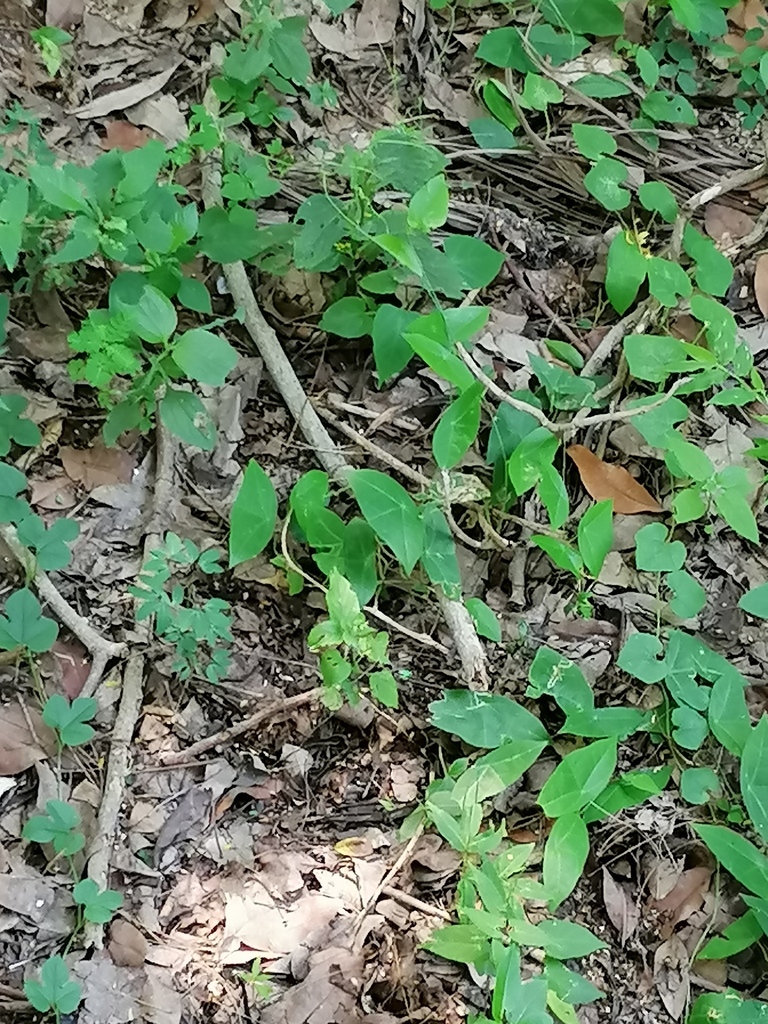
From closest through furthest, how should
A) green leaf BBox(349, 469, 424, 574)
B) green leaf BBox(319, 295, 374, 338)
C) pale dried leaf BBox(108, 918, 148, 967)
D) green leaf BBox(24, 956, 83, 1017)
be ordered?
green leaf BBox(24, 956, 83, 1017)
pale dried leaf BBox(108, 918, 148, 967)
green leaf BBox(349, 469, 424, 574)
green leaf BBox(319, 295, 374, 338)

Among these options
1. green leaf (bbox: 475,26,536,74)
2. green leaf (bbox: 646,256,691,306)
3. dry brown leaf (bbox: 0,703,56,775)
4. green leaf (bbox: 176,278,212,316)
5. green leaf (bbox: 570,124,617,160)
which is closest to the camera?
dry brown leaf (bbox: 0,703,56,775)

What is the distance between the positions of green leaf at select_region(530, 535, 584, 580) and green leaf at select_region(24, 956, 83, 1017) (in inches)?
42.3

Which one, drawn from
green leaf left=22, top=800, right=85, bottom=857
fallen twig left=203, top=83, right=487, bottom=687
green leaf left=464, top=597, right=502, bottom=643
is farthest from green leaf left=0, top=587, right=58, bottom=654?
green leaf left=464, top=597, right=502, bottom=643

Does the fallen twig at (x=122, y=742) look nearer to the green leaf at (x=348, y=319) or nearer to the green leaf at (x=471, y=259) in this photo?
the green leaf at (x=348, y=319)

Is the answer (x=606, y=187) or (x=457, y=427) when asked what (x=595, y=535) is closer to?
(x=457, y=427)

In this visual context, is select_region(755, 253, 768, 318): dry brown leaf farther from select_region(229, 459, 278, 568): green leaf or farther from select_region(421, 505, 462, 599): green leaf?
select_region(229, 459, 278, 568): green leaf

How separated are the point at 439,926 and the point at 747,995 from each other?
545mm

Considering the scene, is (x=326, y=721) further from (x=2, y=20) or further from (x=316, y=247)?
(x=2, y=20)

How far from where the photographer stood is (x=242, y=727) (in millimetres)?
1625

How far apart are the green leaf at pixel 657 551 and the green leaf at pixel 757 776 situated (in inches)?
13.0

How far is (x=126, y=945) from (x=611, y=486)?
4.10ft

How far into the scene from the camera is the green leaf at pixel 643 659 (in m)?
1.71

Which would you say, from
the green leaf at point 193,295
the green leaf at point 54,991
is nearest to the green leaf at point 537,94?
the green leaf at point 193,295

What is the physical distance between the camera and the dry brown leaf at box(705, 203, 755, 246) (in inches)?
88.1
